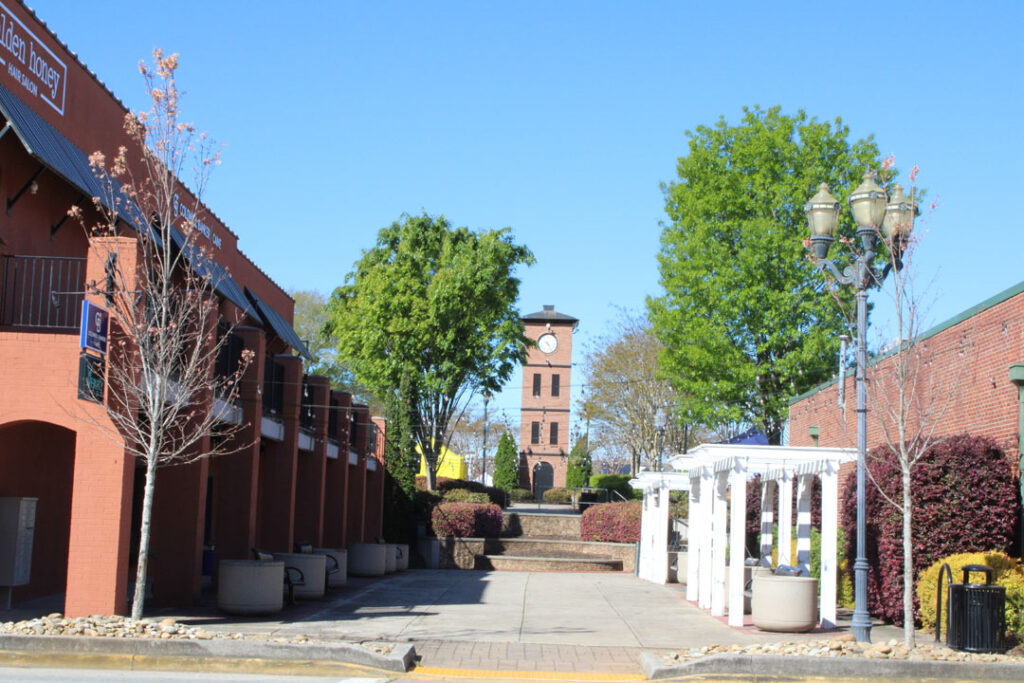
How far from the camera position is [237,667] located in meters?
11.5

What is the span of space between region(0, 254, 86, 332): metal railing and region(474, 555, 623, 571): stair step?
63.5 ft

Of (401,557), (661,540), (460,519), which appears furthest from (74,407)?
(460,519)

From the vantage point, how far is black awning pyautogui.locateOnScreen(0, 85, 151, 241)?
44.1ft

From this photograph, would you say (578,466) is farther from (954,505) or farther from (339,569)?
(954,505)

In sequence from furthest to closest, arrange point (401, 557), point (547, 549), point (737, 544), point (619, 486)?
point (619, 486) < point (547, 549) < point (401, 557) < point (737, 544)

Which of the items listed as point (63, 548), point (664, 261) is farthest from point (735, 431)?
point (63, 548)

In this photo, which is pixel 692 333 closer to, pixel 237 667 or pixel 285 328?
pixel 285 328

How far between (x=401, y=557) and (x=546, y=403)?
49.7 meters

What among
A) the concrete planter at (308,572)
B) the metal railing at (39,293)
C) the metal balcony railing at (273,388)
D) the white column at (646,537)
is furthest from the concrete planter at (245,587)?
the white column at (646,537)

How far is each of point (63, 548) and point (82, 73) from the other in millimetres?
7408

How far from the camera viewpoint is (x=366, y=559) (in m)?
26.8

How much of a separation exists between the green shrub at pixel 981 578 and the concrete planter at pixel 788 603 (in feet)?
5.13

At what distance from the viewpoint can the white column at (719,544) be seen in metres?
18.3

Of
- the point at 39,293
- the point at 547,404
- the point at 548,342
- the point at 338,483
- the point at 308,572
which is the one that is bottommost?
the point at 308,572
